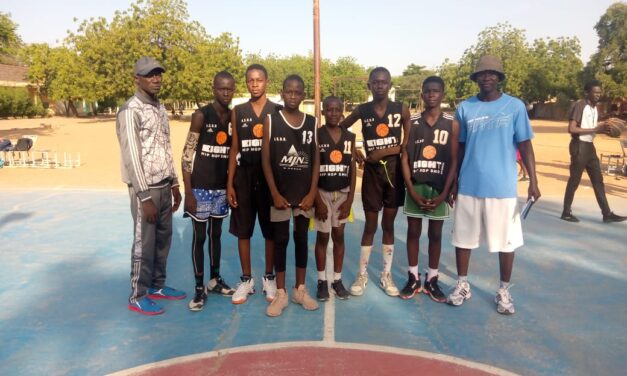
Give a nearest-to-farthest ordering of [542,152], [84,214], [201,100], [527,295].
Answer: [527,295] < [84,214] < [542,152] < [201,100]

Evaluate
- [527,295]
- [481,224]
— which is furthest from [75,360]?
[527,295]

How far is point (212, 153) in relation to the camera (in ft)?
13.3

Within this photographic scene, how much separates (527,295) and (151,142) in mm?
3819

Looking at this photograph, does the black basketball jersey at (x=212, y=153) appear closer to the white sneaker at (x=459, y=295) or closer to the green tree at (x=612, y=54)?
the white sneaker at (x=459, y=295)

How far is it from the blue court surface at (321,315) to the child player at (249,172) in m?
0.55

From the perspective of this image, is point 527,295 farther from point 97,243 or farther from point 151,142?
point 97,243

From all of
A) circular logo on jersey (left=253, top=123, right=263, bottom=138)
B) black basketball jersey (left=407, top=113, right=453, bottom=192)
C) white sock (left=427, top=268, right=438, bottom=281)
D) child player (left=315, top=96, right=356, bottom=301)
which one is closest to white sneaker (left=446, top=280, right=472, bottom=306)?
white sock (left=427, top=268, right=438, bottom=281)

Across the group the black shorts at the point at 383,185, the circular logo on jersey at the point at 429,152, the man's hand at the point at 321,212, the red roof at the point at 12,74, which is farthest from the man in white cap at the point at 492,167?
the red roof at the point at 12,74

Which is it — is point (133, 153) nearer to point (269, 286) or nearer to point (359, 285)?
point (269, 286)

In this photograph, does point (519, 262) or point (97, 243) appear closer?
point (519, 262)

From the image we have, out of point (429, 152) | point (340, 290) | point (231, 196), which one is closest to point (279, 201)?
point (231, 196)

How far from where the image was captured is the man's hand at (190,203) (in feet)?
13.3

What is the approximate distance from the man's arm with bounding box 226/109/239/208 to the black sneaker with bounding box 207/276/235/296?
88 centimetres

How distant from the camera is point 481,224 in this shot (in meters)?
4.09
